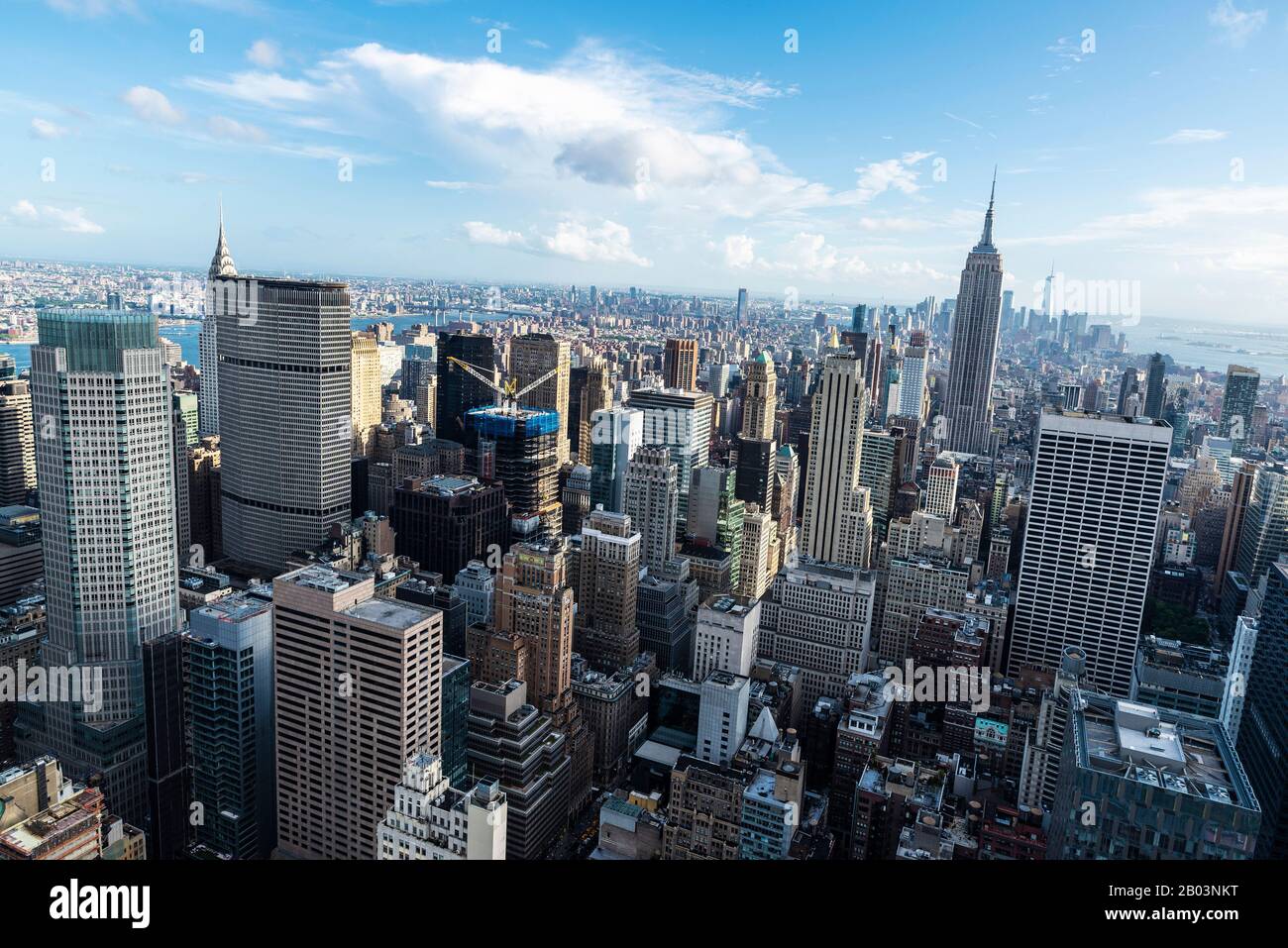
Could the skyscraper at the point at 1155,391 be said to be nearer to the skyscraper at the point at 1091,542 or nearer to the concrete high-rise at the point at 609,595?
the skyscraper at the point at 1091,542

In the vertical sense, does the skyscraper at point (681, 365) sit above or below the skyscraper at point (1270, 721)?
above

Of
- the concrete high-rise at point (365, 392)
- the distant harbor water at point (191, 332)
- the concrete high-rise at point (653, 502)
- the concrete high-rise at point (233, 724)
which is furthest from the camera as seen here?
the concrete high-rise at point (365, 392)

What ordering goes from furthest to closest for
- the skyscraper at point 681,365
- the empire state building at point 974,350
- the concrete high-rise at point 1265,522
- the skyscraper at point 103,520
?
the empire state building at point 974,350
the skyscraper at point 681,365
the concrete high-rise at point 1265,522
the skyscraper at point 103,520

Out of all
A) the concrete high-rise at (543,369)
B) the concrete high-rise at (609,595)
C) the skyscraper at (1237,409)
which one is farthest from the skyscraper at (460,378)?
the skyscraper at (1237,409)

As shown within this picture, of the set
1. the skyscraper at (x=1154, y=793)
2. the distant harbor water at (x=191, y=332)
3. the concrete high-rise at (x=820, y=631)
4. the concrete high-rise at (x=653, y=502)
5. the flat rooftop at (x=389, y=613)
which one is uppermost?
the distant harbor water at (x=191, y=332)

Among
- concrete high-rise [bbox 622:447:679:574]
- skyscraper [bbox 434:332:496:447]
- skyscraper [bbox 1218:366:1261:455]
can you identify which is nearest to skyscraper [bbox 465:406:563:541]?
concrete high-rise [bbox 622:447:679:574]

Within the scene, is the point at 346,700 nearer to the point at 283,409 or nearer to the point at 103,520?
the point at 103,520

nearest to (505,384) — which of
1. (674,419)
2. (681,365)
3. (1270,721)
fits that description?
(674,419)
